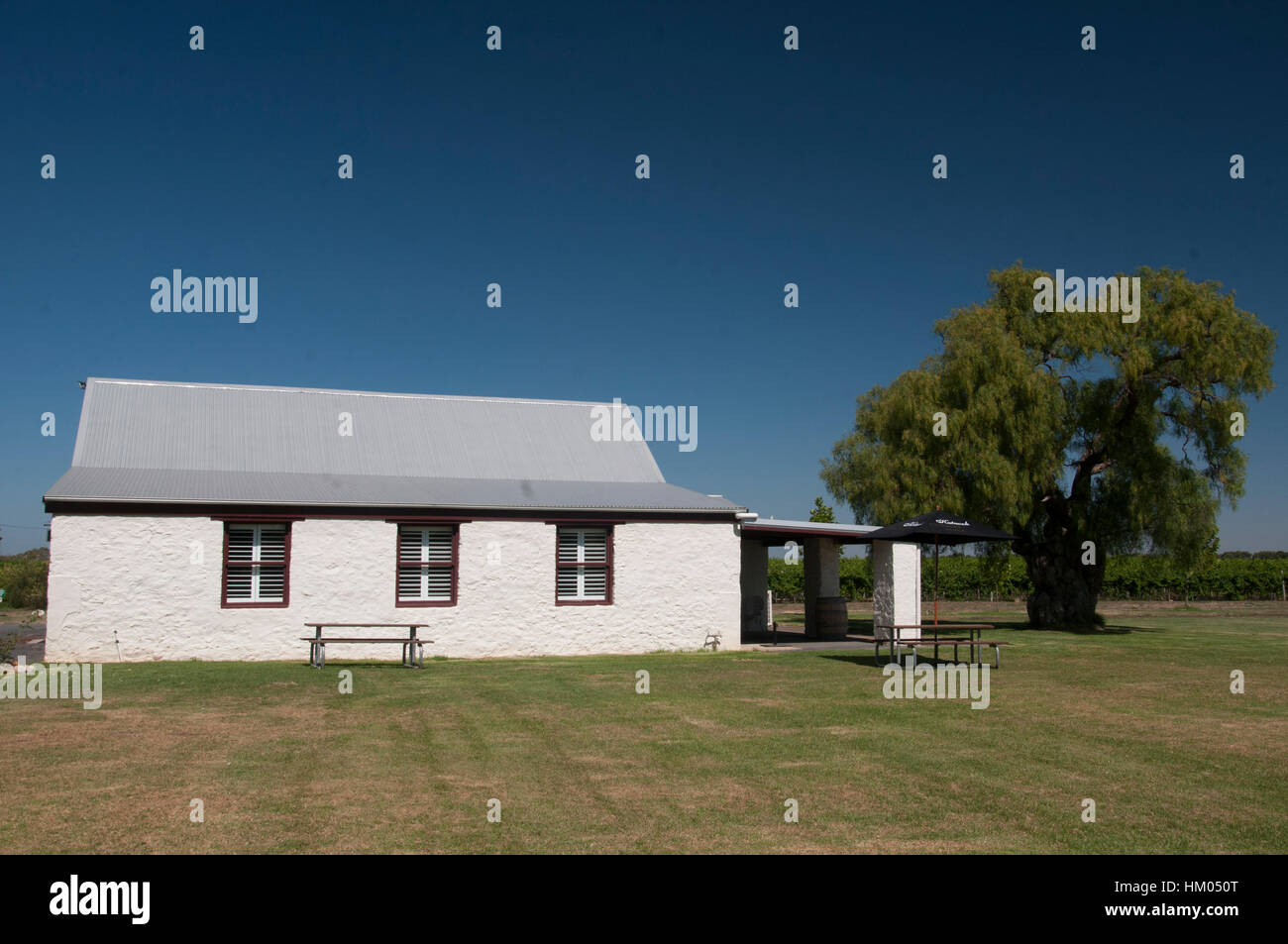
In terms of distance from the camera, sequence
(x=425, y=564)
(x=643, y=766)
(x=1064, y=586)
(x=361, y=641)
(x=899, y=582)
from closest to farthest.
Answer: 1. (x=643, y=766)
2. (x=361, y=641)
3. (x=425, y=564)
4. (x=899, y=582)
5. (x=1064, y=586)

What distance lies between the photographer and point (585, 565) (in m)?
21.2

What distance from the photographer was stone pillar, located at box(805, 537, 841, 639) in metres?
25.4

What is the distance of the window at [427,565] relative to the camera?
20.0 metres

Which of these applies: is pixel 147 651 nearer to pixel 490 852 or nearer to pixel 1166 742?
pixel 490 852

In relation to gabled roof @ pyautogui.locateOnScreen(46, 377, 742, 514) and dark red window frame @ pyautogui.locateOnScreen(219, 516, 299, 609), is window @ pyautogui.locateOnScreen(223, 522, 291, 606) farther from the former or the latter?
gabled roof @ pyautogui.locateOnScreen(46, 377, 742, 514)

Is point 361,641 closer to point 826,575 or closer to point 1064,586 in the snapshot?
point 826,575

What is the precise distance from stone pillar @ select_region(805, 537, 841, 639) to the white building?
1090 mm

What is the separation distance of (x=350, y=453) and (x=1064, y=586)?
1980 cm

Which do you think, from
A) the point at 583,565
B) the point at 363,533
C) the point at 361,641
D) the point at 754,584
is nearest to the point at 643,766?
the point at 361,641

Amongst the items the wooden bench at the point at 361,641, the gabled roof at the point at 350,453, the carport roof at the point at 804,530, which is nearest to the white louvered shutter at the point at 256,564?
the gabled roof at the point at 350,453

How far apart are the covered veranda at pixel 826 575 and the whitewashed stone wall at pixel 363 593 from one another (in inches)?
93.4
